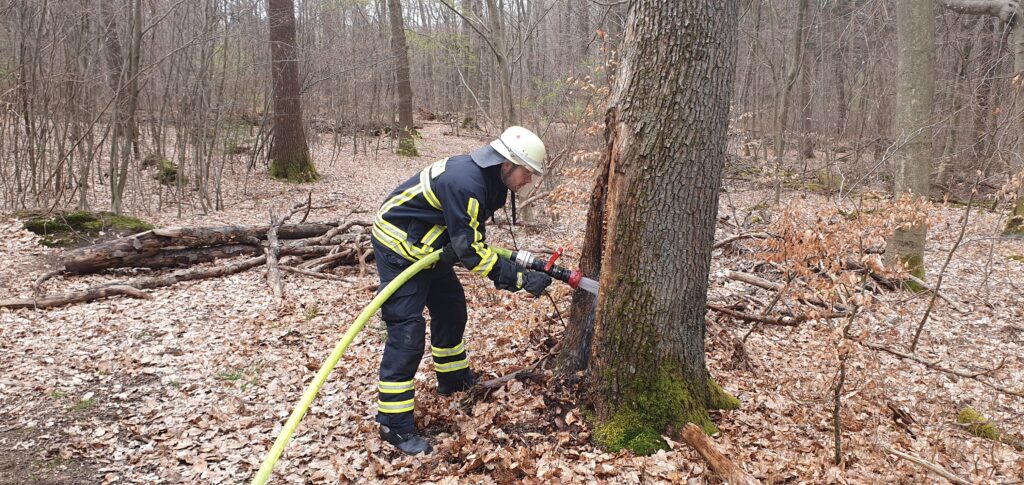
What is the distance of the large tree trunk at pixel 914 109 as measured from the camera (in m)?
7.26

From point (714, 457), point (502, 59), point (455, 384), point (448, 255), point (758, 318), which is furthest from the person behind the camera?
point (502, 59)

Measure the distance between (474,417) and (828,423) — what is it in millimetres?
2367

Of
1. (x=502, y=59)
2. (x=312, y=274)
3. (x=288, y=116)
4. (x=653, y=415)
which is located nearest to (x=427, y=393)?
(x=653, y=415)

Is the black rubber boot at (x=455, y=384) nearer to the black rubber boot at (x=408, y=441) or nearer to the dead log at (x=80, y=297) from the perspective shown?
the black rubber boot at (x=408, y=441)

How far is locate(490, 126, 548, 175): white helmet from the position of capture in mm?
3779

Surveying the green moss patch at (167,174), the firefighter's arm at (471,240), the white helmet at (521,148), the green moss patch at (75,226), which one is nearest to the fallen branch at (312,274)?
the green moss patch at (75,226)

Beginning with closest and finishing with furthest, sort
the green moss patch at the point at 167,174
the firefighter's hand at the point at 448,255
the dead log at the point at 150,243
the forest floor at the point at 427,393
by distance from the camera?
1. the forest floor at the point at 427,393
2. the firefighter's hand at the point at 448,255
3. the dead log at the point at 150,243
4. the green moss patch at the point at 167,174

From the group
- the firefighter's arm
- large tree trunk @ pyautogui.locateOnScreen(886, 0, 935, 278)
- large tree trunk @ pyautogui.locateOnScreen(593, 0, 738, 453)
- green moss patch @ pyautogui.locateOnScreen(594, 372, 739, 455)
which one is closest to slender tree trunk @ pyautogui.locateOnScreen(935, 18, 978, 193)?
large tree trunk @ pyautogui.locateOnScreen(886, 0, 935, 278)

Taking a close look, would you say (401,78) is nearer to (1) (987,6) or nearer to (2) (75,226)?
(2) (75,226)

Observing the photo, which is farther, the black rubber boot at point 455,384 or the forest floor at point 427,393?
the black rubber boot at point 455,384

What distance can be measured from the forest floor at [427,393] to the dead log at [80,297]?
93 mm

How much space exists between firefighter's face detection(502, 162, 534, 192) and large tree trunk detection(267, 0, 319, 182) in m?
10.9

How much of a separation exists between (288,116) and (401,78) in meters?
7.56

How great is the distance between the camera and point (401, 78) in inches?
807
